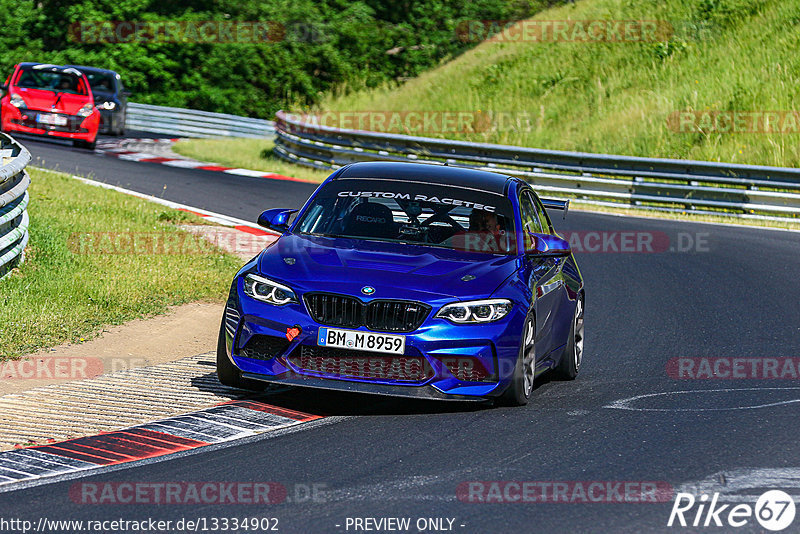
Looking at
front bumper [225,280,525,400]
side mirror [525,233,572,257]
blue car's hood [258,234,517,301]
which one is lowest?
front bumper [225,280,525,400]

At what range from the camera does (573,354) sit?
900 centimetres

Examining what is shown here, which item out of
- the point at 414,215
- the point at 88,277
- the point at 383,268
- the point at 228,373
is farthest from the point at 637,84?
the point at 228,373

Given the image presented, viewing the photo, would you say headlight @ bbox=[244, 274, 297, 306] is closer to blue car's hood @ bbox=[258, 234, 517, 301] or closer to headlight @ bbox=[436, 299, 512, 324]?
blue car's hood @ bbox=[258, 234, 517, 301]

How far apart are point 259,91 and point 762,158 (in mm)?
26839

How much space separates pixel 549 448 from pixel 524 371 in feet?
3.42

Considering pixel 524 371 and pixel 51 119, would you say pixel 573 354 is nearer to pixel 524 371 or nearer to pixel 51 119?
pixel 524 371

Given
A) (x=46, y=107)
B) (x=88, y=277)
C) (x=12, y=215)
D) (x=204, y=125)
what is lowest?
(x=88, y=277)

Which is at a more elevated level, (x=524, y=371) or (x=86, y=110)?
(x=86, y=110)

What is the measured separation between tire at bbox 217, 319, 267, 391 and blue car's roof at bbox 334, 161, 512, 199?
1.92m

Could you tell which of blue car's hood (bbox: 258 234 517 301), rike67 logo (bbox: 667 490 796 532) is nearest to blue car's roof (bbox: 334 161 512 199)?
blue car's hood (bbox: 258 234 517 301)

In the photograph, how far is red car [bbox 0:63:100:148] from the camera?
2616cm

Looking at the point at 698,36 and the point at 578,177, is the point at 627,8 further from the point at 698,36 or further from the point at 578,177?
the point at 578,177

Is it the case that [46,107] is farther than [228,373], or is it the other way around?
[46,107]

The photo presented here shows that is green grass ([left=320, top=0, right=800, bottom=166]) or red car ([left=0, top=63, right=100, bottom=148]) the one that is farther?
green grass ([left=320, top=0, right=800, bottom=166])
